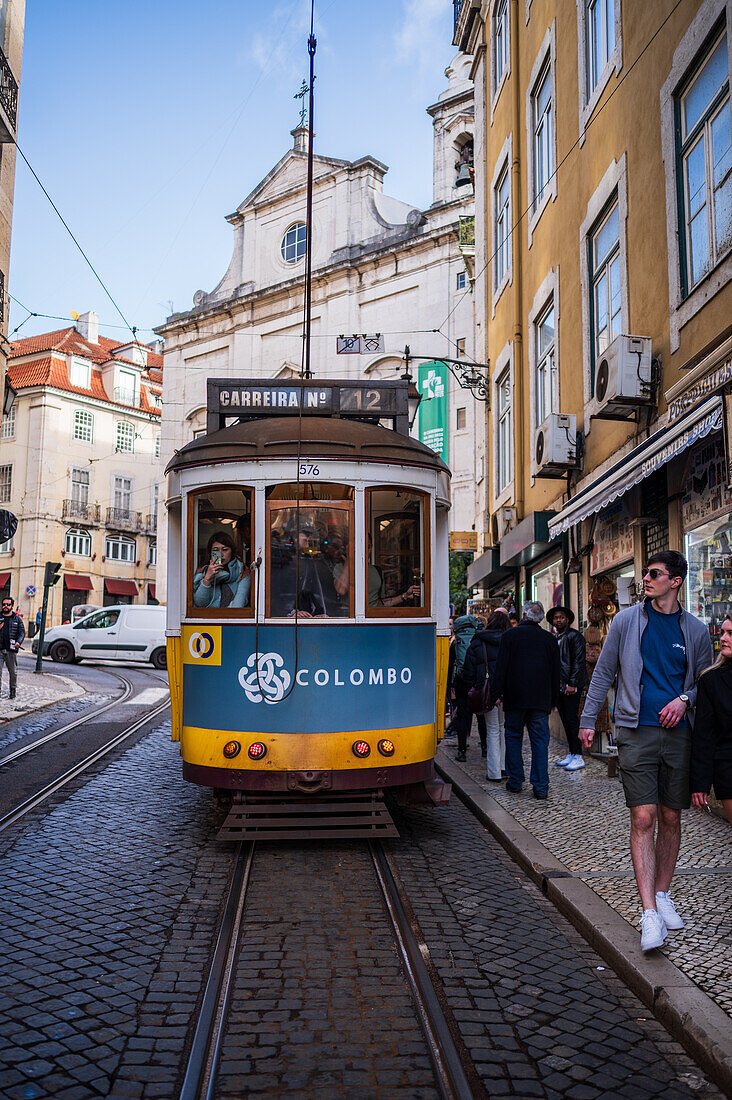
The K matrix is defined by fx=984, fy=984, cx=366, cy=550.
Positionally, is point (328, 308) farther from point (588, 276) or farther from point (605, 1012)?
point (605, 1012)

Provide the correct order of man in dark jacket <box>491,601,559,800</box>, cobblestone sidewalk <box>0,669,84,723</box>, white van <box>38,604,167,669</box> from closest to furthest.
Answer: man in dark jacket <box>491,601,559,800</box> → cobblestone sidewalk <box>0,669,84,723</box> → white van <box>38,604,167,669</box>

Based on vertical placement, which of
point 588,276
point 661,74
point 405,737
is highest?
point 661,74

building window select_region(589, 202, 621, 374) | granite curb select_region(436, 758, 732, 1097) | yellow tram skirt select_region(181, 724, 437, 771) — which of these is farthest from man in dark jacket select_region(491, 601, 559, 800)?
building window select_region(589, 202, 621, 374)

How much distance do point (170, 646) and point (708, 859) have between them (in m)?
4.02

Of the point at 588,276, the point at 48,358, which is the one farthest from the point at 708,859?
the point at 48,358

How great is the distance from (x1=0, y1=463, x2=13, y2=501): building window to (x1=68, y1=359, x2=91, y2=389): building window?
210 inches

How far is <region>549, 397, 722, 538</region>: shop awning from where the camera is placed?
264 inches

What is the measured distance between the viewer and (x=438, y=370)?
2905cm

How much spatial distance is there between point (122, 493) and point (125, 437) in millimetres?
3023

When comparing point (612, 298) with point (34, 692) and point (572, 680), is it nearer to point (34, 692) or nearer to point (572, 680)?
point (572, 680)

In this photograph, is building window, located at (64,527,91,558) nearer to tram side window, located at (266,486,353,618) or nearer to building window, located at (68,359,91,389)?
building window, located at (68,359,91,389)

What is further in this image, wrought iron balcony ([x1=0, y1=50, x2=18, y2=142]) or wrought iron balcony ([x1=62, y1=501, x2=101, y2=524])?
wrought iron balcony ([x1=62, y1=501, x2=101, y2=524])

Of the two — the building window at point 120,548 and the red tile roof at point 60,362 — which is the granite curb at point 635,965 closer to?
the red tile roof at point 60,362

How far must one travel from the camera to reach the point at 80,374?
1978 inches
